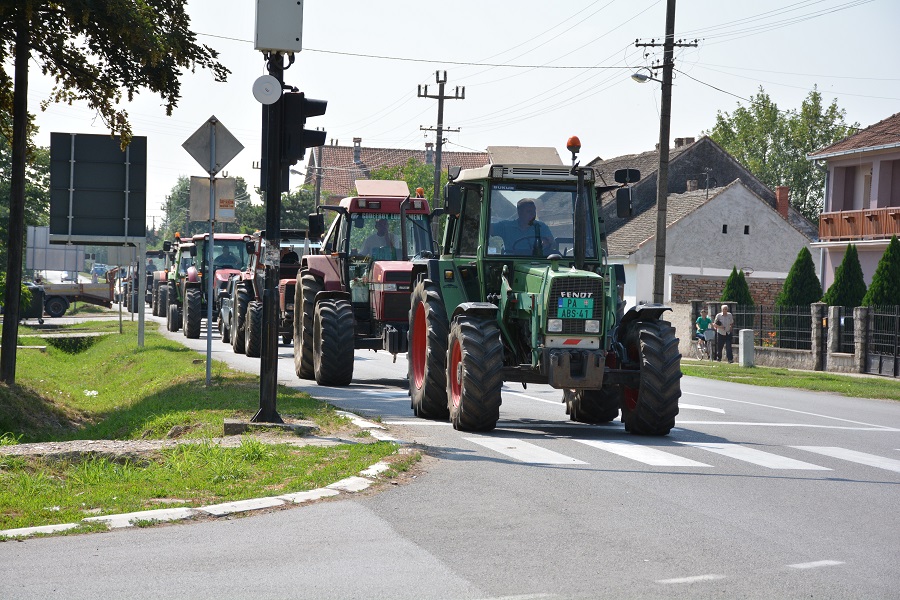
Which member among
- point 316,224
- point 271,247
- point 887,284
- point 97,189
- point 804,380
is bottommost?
point 804,380

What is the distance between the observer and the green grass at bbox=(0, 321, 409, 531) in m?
8.28

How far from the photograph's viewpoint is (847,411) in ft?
60.4

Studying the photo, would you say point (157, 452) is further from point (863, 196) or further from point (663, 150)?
point (863, 196)

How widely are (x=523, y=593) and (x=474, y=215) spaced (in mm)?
8157

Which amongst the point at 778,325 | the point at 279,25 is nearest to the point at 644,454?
the point at 279,25

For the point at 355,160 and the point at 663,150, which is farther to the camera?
the point at 355,160

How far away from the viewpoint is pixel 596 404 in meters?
14.0

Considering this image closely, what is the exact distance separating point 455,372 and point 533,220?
1.94m

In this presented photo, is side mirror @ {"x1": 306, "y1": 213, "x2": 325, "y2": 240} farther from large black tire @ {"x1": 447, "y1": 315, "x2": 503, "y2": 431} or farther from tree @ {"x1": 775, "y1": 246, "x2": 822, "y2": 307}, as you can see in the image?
tree @ {"x1": 775, "y1": 246, "x2": 822, "y2": 307}

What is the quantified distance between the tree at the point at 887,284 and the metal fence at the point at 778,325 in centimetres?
177

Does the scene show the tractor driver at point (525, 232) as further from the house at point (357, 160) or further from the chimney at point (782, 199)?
the house at point (357, 160)

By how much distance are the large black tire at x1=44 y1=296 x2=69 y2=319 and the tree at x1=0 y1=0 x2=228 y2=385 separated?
39963mm

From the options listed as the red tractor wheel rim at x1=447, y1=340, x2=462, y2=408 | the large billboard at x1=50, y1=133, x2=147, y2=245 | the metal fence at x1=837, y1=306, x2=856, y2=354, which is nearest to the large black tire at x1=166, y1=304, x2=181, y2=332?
the large billboard at x1=50, y1=133, x2=147, y2=245

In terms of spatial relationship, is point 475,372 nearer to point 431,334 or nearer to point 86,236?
point 431,334
